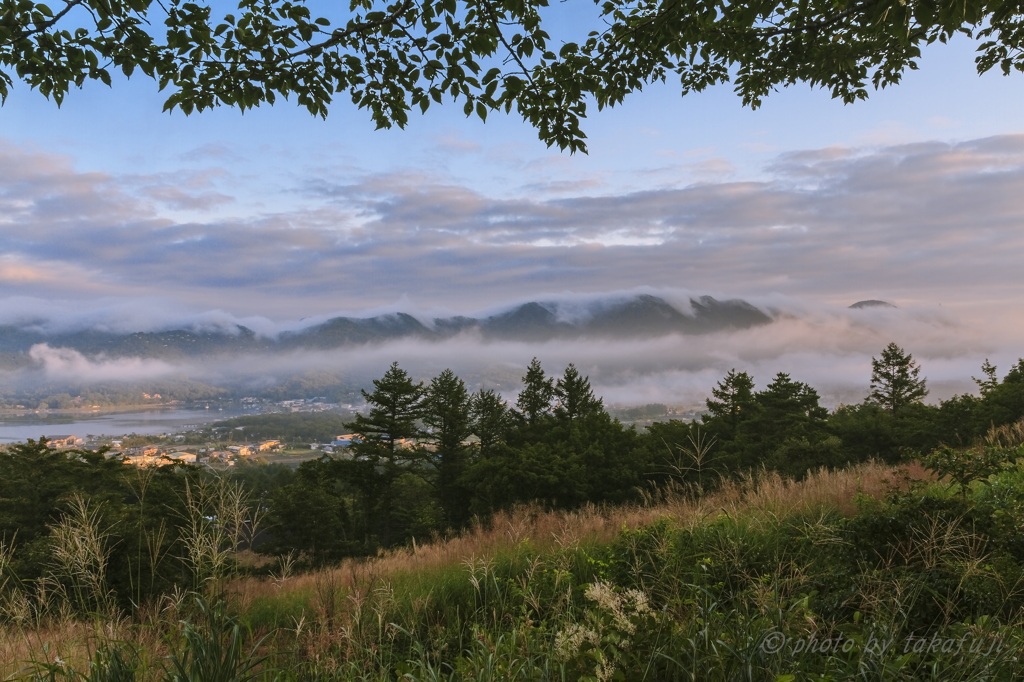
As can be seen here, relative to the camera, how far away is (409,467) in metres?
40.9

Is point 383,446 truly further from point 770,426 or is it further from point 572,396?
point 770,426

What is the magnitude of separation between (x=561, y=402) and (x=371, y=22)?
49518mm

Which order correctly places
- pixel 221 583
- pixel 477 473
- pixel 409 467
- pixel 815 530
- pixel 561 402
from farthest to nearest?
pixel 561 402
pixel 409 467
pixel 477 473
pixel 815 530
pixel 221 583

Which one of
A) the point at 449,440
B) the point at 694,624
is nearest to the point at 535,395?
the point at 449,440

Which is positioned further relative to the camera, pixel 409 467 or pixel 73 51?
pixel 409 467

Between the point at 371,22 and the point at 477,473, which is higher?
the point at 371,22

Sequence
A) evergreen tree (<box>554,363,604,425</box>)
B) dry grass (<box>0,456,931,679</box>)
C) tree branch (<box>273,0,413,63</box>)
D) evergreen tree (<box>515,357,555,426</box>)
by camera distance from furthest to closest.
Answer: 1. evergreen tree (<box>554,363,604,425</box>)
2. evergreen tree (<box>515,357,555,426</box>)
3. tree branch (<box>273,0,413,63</box>)
4. dry grass (<box>0,456,931,679</box>)

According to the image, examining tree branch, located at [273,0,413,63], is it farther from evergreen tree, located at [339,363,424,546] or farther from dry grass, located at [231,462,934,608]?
evergreen tree, located at [339,363,424,546]

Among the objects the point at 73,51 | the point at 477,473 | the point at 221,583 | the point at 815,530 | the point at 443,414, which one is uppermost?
the point at 73,51

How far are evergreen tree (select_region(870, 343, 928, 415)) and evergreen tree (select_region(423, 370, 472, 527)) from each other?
4232 cm

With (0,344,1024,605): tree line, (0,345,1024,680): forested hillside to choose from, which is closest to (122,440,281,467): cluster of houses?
(0,345,1024,680): forested hillside

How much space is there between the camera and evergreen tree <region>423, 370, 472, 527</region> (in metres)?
43.3

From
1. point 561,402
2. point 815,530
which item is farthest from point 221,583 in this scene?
point 561,402

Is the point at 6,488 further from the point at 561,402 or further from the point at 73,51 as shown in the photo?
the point at 561,402
